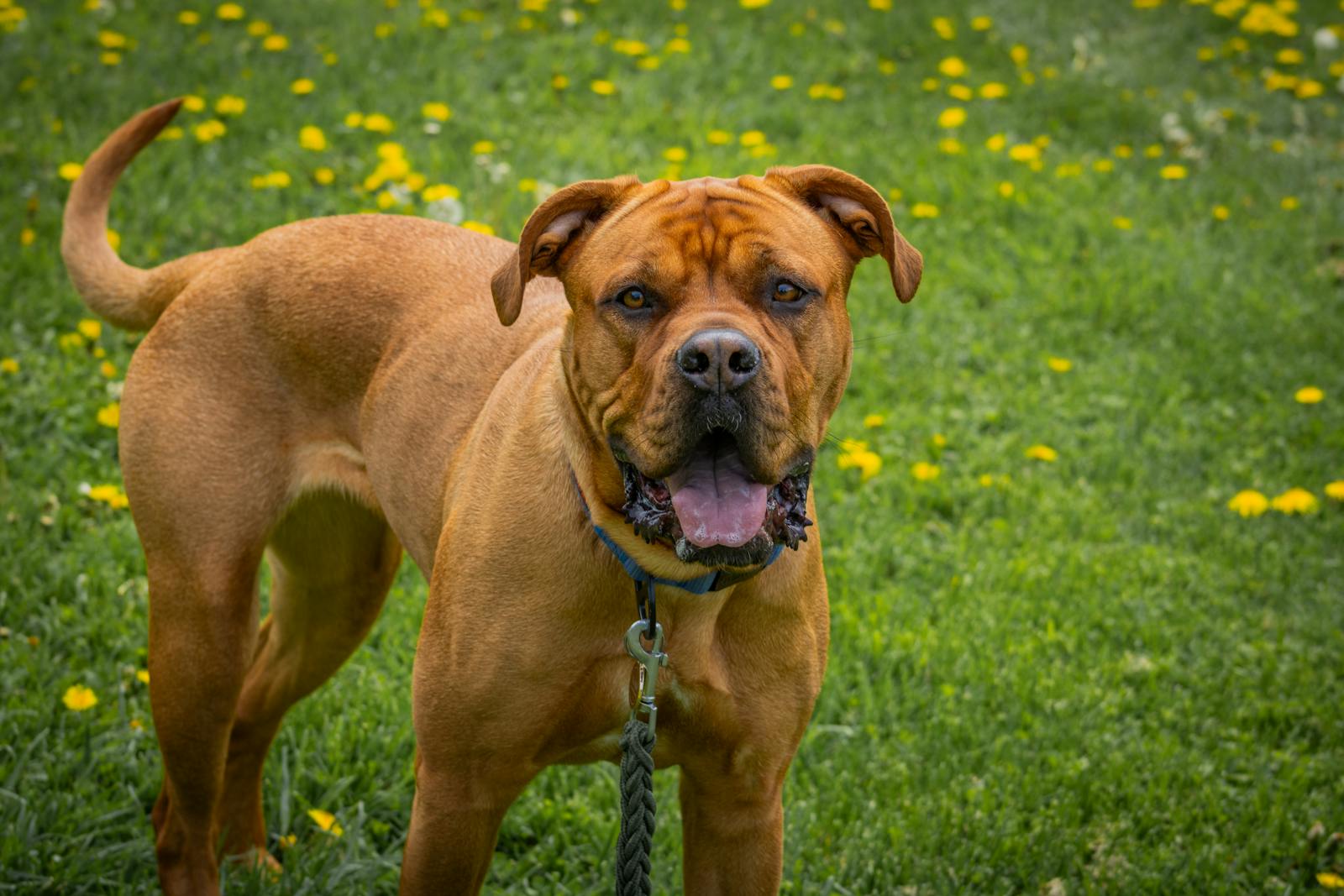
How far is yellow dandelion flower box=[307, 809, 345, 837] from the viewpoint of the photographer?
12.5 ft

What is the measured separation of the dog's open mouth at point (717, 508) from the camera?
2.61 m

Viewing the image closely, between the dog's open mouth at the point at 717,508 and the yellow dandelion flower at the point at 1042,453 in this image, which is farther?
the yellow dandelion flower at the point at 1042,453

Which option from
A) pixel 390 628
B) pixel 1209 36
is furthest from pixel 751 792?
pixel 1209 36

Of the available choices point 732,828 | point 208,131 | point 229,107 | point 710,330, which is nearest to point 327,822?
point 732,828

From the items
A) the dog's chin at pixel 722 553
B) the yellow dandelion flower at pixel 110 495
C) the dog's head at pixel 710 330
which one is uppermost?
the dog's head at pixel 710 330

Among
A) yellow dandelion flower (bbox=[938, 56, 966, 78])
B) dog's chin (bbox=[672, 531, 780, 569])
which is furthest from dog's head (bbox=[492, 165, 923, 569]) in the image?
yellow dandelion flower (bbox=[938, 56, 966, 78])

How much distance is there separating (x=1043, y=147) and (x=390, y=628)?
5132mm

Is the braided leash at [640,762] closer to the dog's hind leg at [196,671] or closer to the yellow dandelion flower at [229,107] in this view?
the dog's hind leg at [196,671]

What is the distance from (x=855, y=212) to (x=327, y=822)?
7.20ft

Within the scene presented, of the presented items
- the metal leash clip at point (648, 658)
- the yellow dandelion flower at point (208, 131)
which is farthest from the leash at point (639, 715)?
the yellow dandelion flower at point (208, 131)

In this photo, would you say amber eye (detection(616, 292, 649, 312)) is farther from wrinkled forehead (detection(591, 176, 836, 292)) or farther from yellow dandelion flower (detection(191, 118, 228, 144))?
yellow dandelion flower (detection(191, 118, 228, 144))

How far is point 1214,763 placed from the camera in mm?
4262

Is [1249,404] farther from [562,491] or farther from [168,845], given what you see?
[168,845]

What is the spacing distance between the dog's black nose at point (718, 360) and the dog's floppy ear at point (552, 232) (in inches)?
19.2
